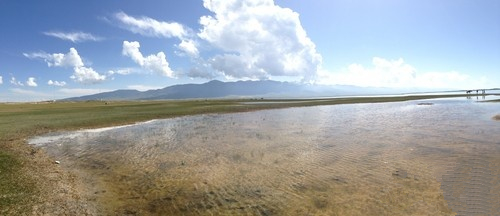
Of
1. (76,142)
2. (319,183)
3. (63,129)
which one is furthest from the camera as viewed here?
(63,129)

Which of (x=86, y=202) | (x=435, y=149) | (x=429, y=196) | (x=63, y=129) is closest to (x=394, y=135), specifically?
(x=435, y=149)

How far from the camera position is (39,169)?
18.5m

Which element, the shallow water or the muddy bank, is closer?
the muddy bank

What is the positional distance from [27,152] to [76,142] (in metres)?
5.70

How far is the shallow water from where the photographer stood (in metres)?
12.8

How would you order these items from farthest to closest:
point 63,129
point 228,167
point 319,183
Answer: point 63,129, point 228,167, point 319,183

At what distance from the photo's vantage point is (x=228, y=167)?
19312mm

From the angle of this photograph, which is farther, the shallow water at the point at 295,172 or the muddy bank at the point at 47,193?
the shallow water at the point at 295,172

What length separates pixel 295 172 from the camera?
1783 centimetres

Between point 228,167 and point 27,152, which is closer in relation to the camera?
point 228,167

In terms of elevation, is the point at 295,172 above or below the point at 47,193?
below

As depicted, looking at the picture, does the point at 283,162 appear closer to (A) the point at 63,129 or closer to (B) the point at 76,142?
(B) the point at 76,142

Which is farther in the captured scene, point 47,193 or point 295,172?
point 295,172

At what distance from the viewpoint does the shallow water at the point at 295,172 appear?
12.8 meters
